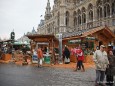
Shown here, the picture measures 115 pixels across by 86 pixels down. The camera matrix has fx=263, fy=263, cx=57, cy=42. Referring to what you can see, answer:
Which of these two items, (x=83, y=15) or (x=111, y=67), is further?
(x=83, y=15)

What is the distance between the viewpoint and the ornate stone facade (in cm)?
4953

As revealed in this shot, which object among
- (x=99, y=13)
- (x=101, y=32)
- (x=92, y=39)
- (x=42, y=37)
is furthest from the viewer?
(x=99, y=13)

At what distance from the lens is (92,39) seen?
29.9 meters

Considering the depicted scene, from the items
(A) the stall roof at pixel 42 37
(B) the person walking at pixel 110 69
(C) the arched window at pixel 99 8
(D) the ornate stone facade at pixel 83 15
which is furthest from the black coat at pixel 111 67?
(C) the arched window at pixel 99 8

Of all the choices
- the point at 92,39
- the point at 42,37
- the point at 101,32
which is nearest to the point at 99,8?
the point at 101,32

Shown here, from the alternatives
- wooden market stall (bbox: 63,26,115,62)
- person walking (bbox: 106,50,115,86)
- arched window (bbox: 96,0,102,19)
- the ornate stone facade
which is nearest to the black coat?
person walking (bbox: 106,50,115,86)

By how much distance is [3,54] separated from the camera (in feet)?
114

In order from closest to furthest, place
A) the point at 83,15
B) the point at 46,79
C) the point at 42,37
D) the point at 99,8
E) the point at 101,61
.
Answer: the point at 101,61 < the point at 46,79 < the point at 42,37 < the point at 99,8 < the point at 83,15

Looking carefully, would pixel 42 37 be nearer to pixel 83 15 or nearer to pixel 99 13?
pixel 99 13

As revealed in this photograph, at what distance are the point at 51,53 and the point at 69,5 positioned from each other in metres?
42.6

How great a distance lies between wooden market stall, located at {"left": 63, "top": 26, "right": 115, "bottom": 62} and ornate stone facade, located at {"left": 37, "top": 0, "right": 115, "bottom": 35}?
1516 centimetres

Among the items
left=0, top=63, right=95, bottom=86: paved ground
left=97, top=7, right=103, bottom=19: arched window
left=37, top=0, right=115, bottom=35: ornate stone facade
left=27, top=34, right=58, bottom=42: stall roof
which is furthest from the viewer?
left=97, top=7, right=103, bottom=19: arched window

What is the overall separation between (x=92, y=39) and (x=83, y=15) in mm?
30897

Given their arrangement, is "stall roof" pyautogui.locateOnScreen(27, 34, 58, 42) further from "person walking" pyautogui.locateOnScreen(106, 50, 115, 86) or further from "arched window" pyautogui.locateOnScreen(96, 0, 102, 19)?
"arched window" pyautogui.locateOnScreen(96, 0, 102, 19)
